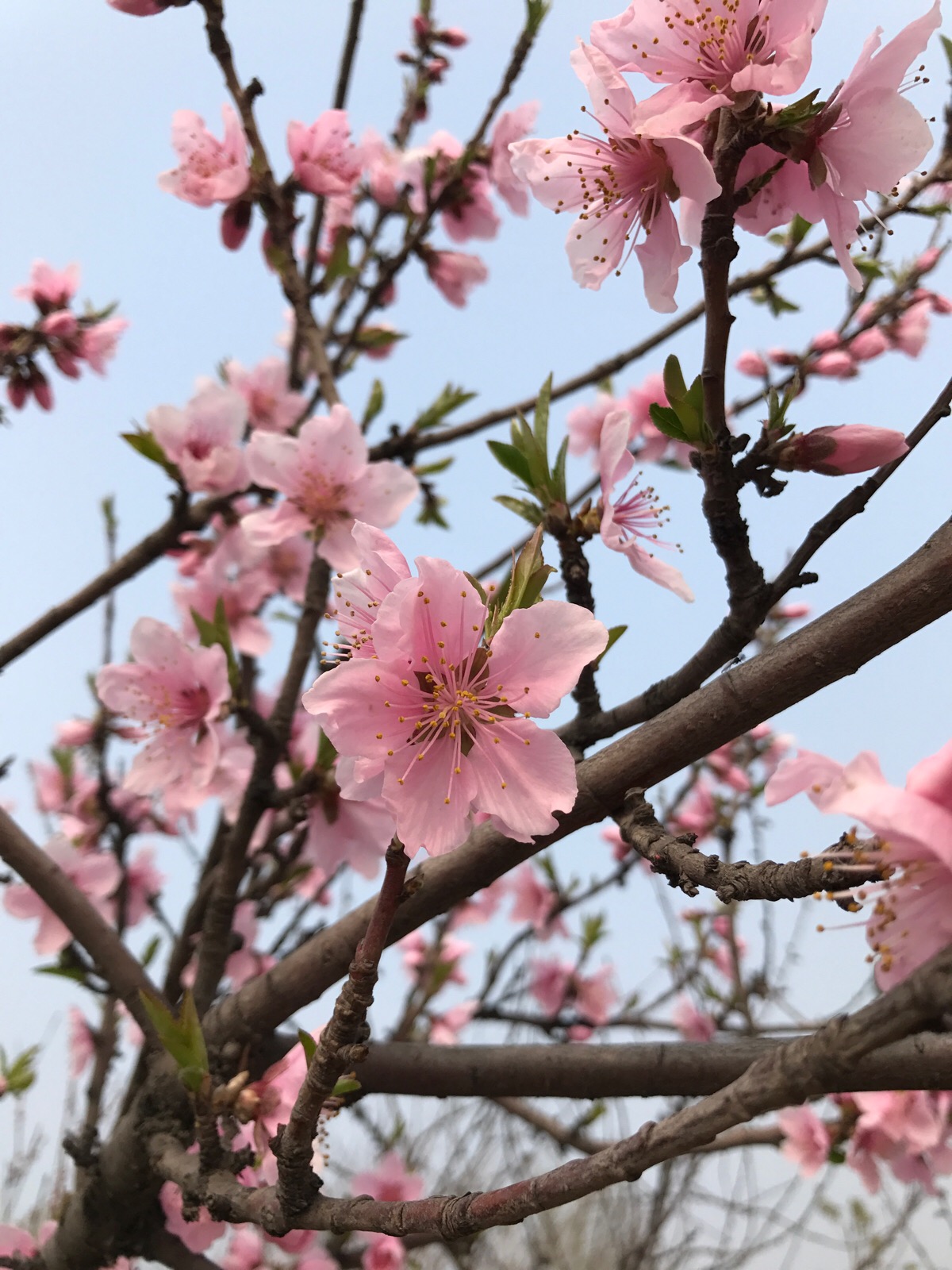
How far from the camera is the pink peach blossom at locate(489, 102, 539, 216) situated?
2.59m

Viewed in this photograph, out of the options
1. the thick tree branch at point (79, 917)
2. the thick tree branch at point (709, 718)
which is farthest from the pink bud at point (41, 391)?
the thick tree branch at point (709, 718)

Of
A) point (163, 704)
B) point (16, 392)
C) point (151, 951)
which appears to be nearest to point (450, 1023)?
point (151, 951)

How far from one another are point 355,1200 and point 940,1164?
6.03 feet

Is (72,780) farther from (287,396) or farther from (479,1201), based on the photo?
(479,1201)

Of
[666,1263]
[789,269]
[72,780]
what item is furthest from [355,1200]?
[666,1263]

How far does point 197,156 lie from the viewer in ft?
7.88

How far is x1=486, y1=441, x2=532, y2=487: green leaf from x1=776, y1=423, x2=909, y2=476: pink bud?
1.38 feet

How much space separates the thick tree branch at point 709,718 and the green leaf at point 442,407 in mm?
1483

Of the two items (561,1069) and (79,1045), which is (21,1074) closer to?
(79,1045)

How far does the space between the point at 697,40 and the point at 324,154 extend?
5.06 feet

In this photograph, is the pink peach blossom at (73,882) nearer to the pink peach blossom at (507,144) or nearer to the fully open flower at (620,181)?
the fully open flower at (620,181)

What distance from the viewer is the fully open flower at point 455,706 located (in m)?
0.92

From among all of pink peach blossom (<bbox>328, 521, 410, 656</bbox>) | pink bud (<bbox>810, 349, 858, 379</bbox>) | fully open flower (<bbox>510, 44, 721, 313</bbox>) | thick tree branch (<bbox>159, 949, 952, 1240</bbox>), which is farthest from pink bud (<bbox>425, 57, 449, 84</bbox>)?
thick tree branch (<bbox>159, 949, 952, 1240</bbox>)

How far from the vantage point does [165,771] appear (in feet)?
6.67
